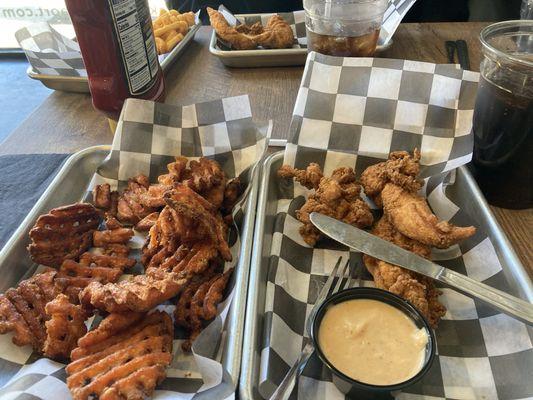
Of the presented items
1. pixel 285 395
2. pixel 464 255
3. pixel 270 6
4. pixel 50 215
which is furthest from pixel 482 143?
pixel 270 6

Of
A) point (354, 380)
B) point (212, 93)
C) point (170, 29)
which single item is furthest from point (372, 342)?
point (170, 29)

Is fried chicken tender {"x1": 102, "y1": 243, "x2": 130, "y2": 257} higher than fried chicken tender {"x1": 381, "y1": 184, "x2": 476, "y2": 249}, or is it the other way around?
fried chicken tender {"x1": 381, "y1": 184, "x2": 476, "y2": 249}

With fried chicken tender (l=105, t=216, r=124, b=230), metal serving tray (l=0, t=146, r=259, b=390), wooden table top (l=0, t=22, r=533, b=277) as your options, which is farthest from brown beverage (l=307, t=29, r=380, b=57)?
fried chicken tender (l=105, t=216, r=124, b=230)

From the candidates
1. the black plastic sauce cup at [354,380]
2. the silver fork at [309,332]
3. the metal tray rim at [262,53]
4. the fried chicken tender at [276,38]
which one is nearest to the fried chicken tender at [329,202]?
the silver fork at [309,332]

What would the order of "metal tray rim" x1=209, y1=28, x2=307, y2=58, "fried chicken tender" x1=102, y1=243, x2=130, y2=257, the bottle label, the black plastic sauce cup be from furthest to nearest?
1. "metal tray rim" x1=209, y1=28, x2=307, y2=58
2. the bottle label
3. "fried chicken tender" x1=102, y1=243, x2=130, y2=257
4. the black plastic sauce cup

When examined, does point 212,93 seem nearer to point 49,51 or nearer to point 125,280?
point 49,51

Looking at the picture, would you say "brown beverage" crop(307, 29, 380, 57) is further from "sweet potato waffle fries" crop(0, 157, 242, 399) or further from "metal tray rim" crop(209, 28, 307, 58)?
"sweet potato waffle fries" crop(0, 157, 242, 399)

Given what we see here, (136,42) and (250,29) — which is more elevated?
(136,42)

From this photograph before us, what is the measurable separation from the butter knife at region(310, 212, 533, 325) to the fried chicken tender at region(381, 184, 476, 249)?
0.06 m

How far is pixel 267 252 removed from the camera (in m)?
1.11

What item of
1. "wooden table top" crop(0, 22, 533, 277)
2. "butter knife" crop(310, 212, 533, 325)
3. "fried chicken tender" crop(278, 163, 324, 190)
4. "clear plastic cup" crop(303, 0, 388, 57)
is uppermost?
"clear plastic cup" crop(303, 0, 388, 57)

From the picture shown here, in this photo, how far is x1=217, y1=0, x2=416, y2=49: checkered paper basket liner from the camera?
2.10 metres

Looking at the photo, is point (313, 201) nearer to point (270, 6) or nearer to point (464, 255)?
point (464, 255)

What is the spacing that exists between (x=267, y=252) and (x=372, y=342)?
36 cm
